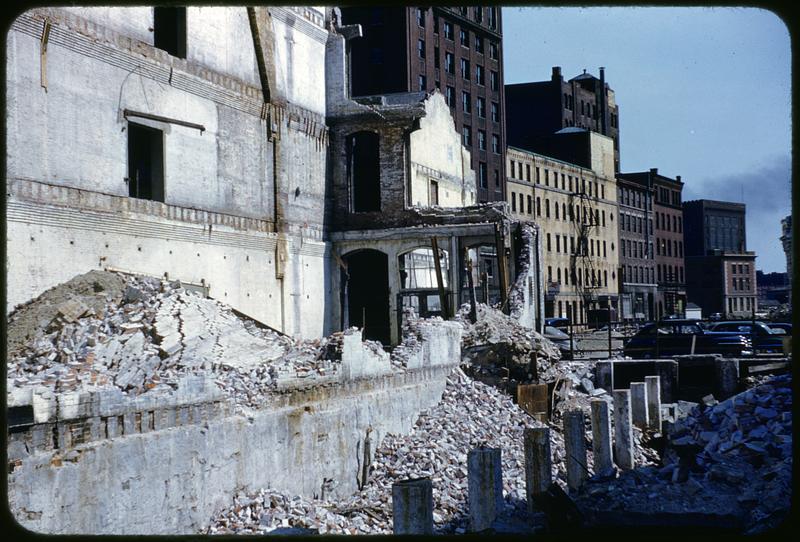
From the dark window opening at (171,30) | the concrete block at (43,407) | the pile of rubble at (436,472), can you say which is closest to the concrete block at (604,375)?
the pile of rubble at (436,472)

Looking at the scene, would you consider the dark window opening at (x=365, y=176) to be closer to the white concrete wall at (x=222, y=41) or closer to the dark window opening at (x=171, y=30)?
the white concrete wall at (x=222, y=41)

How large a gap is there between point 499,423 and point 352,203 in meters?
13.0

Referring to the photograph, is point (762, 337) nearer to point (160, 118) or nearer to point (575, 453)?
point (575, 453)

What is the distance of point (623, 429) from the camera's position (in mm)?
21094

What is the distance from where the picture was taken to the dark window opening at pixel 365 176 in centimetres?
3575

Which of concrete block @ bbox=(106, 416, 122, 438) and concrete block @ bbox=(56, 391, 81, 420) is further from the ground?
concrete block @ bbox=(56, 391, 81, 420)

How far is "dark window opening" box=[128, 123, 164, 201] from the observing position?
81.5 ft

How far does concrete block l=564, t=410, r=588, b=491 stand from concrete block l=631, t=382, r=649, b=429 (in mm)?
6975

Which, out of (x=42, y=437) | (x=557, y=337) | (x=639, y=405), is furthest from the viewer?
(x=557, y=337)

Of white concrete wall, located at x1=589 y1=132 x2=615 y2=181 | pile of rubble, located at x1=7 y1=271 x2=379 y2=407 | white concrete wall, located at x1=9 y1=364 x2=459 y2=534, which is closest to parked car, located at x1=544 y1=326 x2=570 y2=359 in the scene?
white concrete wall, located at x1=9 y1=364 x2=459 y2=534

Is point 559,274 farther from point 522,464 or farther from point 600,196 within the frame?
point 522,464

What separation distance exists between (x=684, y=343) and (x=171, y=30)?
2000 cm

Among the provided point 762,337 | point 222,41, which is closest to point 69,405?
point 222,41

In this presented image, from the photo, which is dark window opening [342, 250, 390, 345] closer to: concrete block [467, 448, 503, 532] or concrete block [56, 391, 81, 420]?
concrete block [467, 448, 503, 532]
